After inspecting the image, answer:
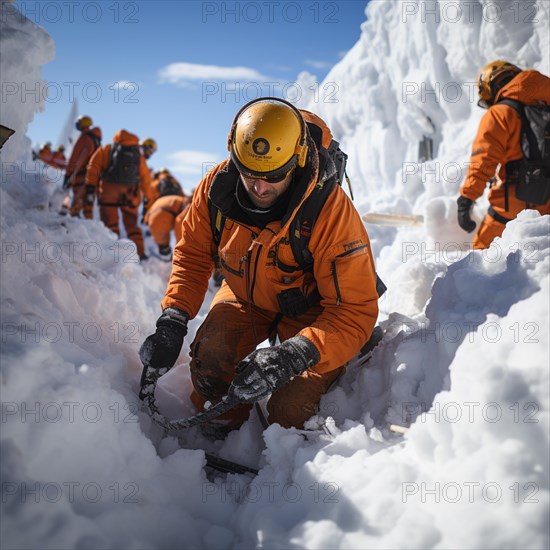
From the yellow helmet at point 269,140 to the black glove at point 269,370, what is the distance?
0.81 m

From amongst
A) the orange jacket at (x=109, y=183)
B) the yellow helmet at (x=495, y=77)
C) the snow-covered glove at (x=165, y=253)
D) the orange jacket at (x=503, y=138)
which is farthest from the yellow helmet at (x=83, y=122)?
the orange jacket at (x=503, y=138)

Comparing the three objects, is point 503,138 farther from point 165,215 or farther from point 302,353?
point 165,215

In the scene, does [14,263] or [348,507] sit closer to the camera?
[348,507]

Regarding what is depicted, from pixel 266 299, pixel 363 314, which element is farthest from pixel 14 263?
pixel 363 314

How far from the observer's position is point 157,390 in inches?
99.4

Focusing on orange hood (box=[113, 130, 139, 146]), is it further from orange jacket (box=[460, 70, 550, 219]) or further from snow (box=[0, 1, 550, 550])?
orange jacket (box=[460, 70, 550, 219])

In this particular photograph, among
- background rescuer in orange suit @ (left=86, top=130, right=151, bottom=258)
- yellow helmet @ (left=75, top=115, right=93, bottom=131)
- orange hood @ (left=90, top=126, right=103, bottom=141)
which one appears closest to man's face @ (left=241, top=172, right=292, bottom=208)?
background rescuer in orange suit @ (left=86, top=130, right=151, bottom=258)

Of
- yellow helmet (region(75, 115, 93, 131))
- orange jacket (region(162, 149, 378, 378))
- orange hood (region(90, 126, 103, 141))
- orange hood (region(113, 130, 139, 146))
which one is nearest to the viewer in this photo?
orange jacket (region(162, 149, 378, 378))

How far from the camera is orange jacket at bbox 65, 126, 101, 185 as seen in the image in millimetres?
7333

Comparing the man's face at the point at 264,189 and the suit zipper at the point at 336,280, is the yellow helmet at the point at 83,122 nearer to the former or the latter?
the man's face at the point at 264,189

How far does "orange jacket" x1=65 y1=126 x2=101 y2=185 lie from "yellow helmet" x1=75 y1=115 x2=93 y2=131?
0.19 m

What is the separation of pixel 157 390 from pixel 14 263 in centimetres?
107

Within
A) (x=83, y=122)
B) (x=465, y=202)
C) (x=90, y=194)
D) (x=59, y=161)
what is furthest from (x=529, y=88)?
(x=59, y=161)

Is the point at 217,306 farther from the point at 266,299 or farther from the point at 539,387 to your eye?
the point at 539,387
